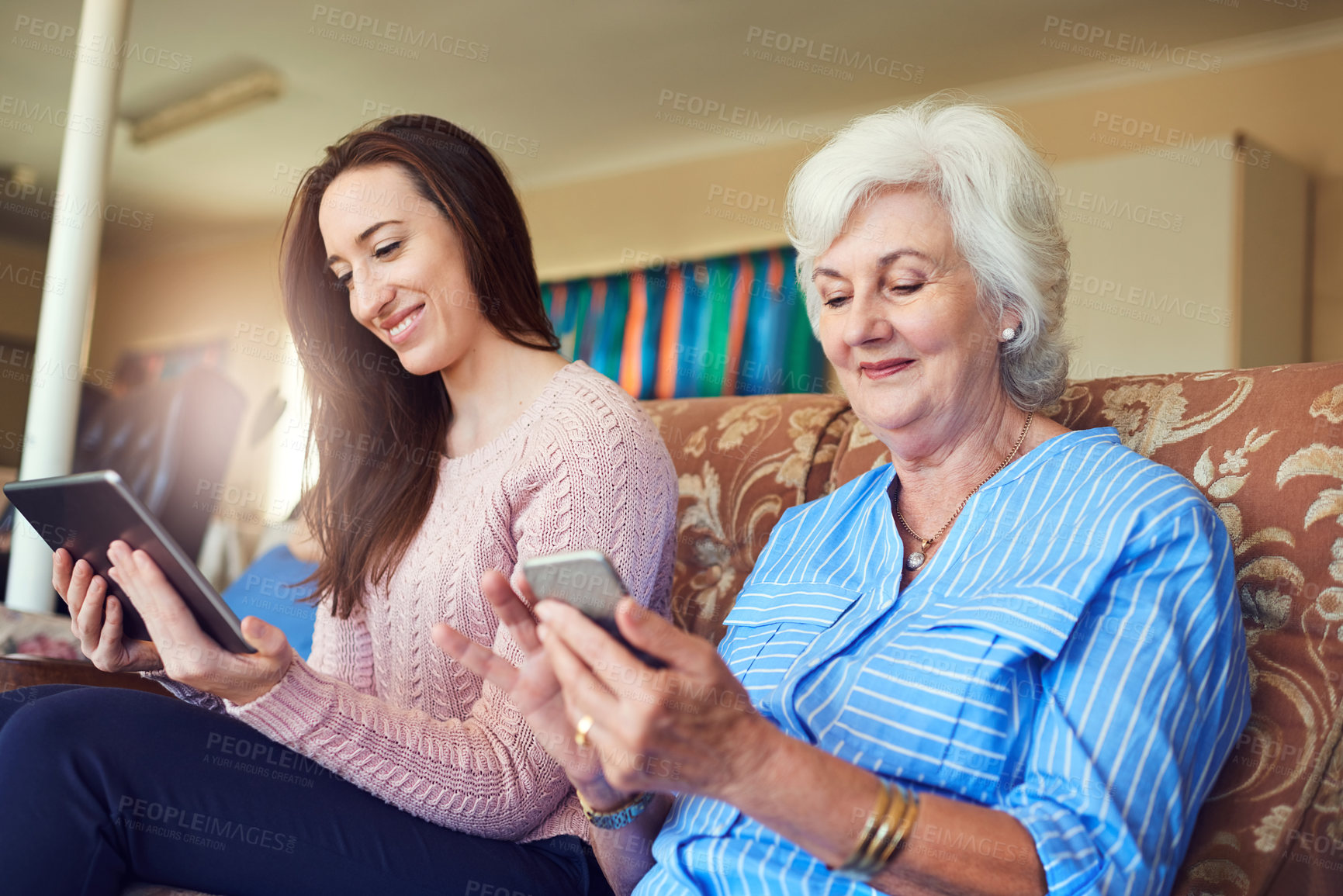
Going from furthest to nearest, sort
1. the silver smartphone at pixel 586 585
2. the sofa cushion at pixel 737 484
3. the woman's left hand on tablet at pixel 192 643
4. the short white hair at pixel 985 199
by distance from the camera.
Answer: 1. the sofa cushion at pixel 737 484
2. the short white hair at pixel 985 199
3. the woman's left hand on tablet at pixel 192 643
4. the silver smartphone at pixel 586 585

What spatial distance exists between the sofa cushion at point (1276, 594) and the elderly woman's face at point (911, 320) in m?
0.24

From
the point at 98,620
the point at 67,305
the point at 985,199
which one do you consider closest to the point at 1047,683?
the point at 985,199

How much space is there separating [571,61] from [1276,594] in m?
4.19

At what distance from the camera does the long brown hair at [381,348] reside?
1.56 meters

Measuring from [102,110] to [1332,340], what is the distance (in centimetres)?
405

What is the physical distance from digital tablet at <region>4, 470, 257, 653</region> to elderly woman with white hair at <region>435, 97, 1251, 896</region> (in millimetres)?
325

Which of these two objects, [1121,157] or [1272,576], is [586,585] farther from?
[1121,157]

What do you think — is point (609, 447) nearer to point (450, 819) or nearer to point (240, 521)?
point (450, 819)

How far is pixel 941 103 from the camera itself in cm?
136

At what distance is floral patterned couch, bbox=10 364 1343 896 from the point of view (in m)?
1.03

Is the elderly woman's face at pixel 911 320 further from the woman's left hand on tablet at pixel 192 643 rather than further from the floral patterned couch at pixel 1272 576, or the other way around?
the woman's left hand on tablet at pixel 192 643

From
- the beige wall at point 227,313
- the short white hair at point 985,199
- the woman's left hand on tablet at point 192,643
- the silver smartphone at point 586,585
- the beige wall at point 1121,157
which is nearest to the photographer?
the silver smartphone at point 586,585

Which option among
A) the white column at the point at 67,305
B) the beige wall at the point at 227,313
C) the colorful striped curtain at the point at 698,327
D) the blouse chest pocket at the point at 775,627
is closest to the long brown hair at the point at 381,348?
the blouse chest pocket at the point at 775,627

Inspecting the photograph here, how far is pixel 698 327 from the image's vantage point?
563 cm
